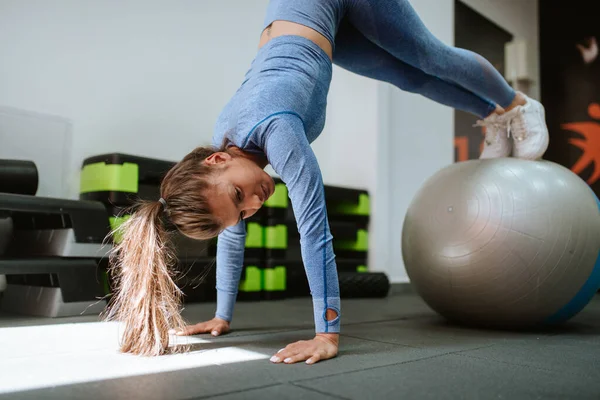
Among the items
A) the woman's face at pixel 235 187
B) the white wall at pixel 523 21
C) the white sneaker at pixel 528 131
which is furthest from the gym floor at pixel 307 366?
the white wall at pixel 523 21

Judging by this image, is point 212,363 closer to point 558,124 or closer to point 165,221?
point 165,221

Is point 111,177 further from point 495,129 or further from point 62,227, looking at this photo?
point 495,129

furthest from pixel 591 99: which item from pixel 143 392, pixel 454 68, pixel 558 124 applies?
pixel 143 392

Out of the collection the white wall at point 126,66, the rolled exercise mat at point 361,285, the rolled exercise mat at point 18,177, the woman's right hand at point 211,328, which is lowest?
the woman's right hand at point 211,328

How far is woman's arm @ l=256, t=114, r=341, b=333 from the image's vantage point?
128 cm

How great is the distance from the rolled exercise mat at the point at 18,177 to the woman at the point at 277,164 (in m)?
0.89

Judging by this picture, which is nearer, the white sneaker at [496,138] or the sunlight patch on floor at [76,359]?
the sunlight patch on floor at [76,359]

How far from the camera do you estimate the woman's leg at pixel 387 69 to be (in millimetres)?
1815

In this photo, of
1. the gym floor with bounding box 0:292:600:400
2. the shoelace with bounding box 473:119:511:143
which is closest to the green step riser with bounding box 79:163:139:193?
the gym floor with bounding box 0:292:600:400

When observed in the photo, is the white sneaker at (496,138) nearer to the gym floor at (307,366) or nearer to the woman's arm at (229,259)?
the gym floor at (307,366)

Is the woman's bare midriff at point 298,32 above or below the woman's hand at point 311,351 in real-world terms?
above

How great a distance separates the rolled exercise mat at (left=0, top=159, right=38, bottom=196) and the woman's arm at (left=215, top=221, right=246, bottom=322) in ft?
3.26

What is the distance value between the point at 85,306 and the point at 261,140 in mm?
1251

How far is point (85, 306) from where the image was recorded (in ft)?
7.00
